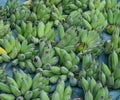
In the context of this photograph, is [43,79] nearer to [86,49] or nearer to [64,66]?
[64,66]

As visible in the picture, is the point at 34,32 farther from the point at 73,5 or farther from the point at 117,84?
the point at 117,84

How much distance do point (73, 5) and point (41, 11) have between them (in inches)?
9.6

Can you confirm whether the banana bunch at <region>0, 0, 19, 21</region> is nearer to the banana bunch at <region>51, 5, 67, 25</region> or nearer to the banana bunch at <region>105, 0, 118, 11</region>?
the banana bunch at <region>51, 5, 67, 25</region>

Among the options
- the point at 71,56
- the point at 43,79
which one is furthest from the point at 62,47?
the point at 43,79

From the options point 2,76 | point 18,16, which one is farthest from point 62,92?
point 18,16

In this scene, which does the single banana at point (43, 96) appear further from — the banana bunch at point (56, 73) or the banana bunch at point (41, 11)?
the banana bunch at point (41, 11)

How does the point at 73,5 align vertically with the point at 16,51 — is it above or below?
above

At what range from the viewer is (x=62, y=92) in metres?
1.81

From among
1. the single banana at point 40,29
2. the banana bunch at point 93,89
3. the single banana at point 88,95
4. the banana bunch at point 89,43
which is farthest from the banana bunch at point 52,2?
the single banana at point 88,95

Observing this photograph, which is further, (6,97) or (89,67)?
(89,67)

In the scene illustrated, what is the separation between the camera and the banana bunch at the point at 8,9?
2322 mm

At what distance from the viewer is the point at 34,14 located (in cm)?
228

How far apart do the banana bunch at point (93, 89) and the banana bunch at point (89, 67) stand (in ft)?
0.14

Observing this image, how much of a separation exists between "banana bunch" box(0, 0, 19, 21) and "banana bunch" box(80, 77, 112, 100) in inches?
29.7
